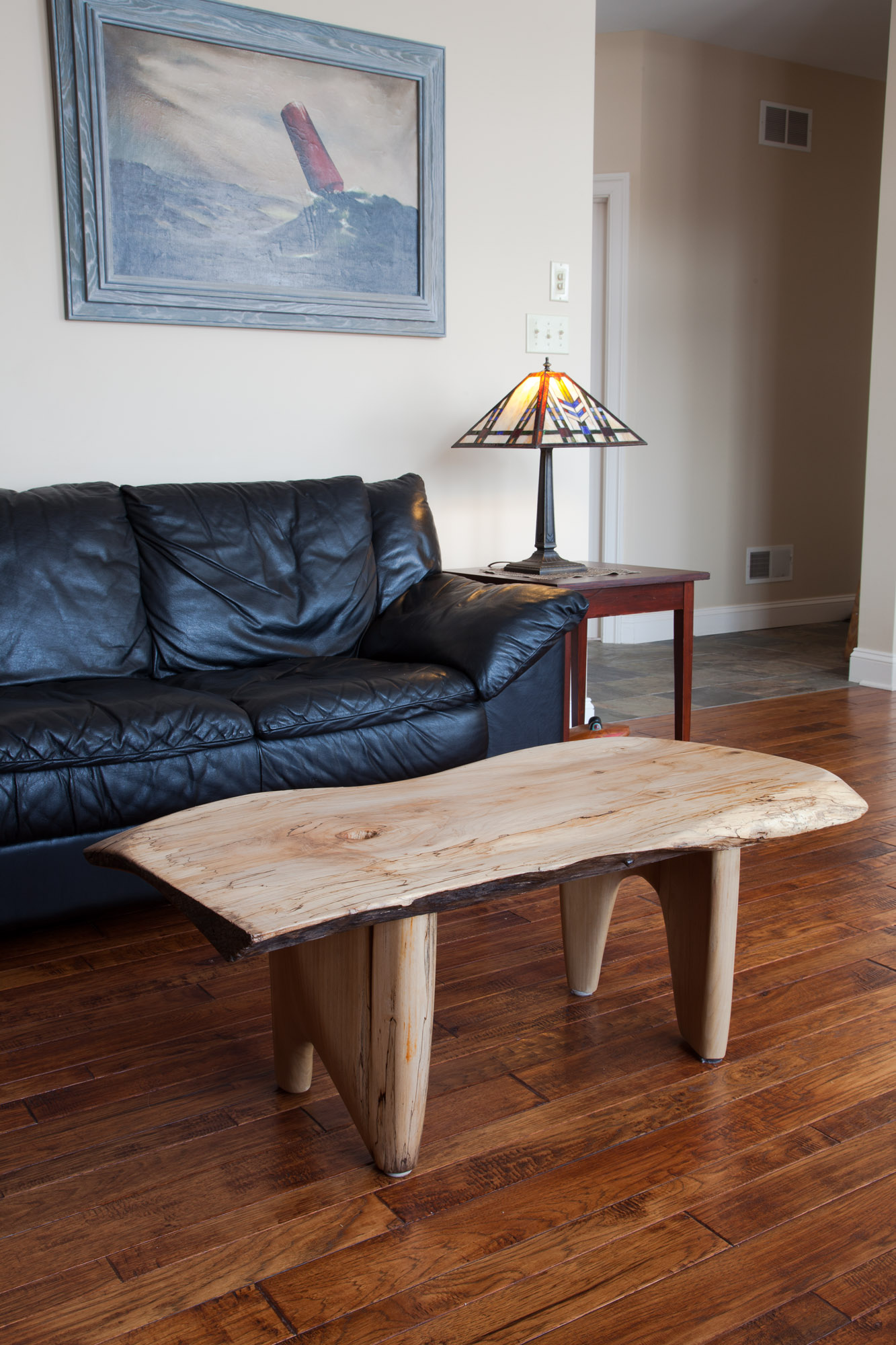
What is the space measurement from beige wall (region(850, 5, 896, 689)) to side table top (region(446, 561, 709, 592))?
1.66 m

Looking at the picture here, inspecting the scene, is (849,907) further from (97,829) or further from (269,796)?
(97,829)

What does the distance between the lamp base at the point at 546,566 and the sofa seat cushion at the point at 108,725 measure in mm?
1195

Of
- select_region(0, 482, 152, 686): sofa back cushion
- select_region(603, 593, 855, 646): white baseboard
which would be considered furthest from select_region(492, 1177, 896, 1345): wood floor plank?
select_region(603, 593, 855, 646): white baseboard

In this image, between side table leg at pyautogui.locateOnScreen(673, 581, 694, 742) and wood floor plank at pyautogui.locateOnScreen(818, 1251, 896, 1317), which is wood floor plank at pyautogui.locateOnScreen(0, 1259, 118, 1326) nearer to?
wood floor plank at pyautogui.locateOnScreen(818, 1251, 896, 1317)

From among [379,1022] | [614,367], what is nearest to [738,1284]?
[379,1022]

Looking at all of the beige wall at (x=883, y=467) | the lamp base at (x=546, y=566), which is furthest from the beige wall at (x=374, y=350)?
the beige wall at (x=883, y=467)

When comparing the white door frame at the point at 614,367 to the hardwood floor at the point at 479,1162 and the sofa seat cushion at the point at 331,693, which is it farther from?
the hardwood floor at the point at 479,1162

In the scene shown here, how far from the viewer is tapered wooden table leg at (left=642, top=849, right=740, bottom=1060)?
67.2 inches

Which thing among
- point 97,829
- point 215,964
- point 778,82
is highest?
point 778,82

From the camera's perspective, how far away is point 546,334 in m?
3.85

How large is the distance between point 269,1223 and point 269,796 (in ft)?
1.90

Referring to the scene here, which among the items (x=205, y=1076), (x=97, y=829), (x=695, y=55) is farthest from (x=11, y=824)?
(x=695, y=55)

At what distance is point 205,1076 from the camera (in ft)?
5.75

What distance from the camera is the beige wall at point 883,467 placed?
457cm
